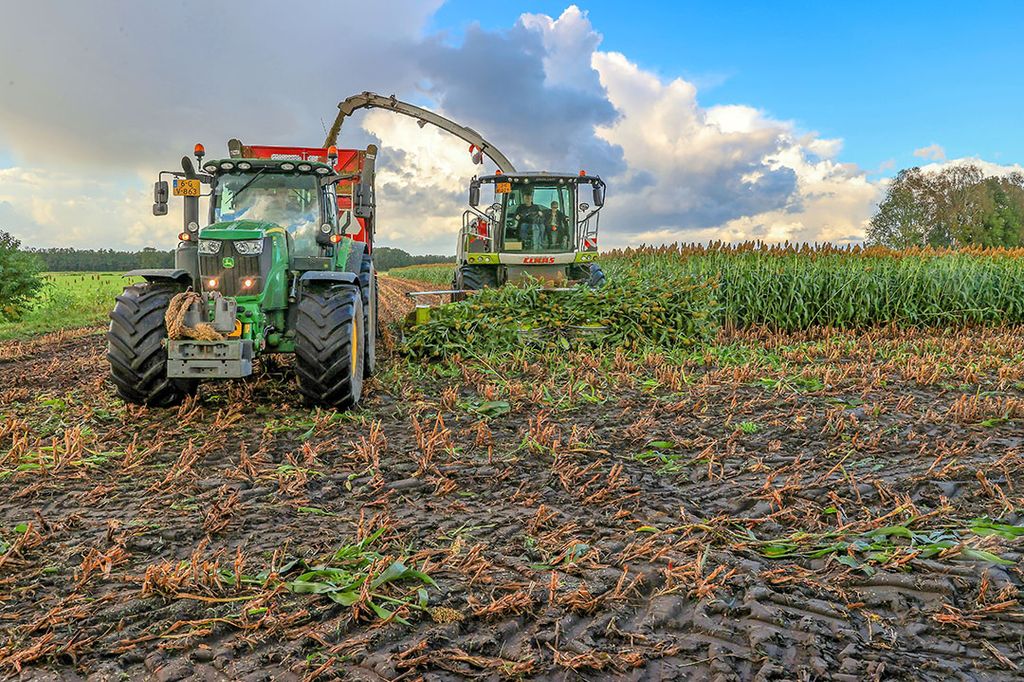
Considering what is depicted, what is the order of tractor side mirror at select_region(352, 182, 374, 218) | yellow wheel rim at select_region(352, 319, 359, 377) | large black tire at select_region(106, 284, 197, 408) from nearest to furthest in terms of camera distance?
1. large black tire at select_region(106, 284, 197, 408)
2. yellow wheel rim at select_region(352, 319, 359, 377)
3. tractor side mirror at select_region(352, 182, 374, 218)

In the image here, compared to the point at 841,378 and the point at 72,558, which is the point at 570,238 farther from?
the point at 72,558

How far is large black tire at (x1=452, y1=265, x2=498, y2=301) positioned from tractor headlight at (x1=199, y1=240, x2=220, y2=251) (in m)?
6.78

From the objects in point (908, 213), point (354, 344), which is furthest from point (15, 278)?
point (908, 213)

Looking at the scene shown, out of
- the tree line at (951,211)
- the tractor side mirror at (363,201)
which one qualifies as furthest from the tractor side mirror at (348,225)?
the tree line at (951,211)

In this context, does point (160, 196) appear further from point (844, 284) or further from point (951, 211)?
point (951, 211)

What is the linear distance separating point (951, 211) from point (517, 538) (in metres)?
44.3

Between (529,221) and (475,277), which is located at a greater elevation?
(529,221)

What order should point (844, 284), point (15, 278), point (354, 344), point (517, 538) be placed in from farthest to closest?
1. point (15, 278)
2. point (844, 284)
3. point (354, 344)
4. point (517, 538)

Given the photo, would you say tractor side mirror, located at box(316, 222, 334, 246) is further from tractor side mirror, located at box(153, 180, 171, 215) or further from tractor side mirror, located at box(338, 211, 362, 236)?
tractor side mirror, located at box(153, 180, 171, 215)

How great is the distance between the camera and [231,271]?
6613 mm

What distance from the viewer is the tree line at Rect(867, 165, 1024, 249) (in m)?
39.3

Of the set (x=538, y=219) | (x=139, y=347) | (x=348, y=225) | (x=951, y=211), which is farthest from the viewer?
(x=951, y=211)

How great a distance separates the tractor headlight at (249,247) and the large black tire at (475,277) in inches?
263

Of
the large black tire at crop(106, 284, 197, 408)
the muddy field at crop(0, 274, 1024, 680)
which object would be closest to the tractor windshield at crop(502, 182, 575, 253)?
the muddy field at crop(0, 274, 1024, 680)
